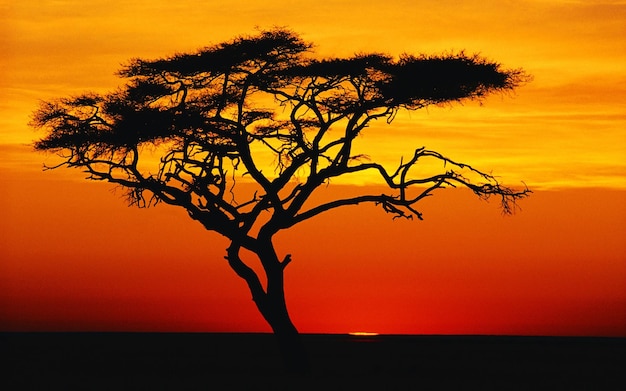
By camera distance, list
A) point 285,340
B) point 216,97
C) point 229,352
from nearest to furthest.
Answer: point 285,340 < point 216,97 < point 229,352

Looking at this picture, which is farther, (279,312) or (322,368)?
(322,368)

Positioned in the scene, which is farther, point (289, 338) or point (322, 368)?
point (322, 368)

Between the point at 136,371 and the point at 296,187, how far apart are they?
591cm

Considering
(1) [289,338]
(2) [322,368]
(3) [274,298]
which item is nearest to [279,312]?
(3) [274,298]

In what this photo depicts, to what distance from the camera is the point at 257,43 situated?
2573 centimetres

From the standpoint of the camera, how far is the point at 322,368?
2694 cm

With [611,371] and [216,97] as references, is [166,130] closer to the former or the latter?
[216,97]

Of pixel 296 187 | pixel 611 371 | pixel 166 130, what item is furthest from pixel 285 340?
pixel 611 371

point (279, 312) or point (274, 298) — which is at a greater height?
point (274, 298)

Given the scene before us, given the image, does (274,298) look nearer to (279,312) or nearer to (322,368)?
(279,312)

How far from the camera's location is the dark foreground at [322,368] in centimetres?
2355

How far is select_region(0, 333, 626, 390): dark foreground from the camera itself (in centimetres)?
2355

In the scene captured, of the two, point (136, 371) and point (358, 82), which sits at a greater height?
point (358, 82)

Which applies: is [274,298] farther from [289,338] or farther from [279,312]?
[289,338]
